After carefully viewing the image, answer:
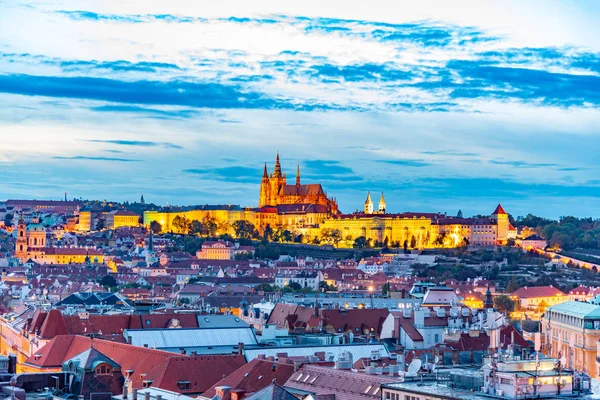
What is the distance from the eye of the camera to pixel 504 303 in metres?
115

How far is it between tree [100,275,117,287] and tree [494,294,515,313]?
46.1 metres

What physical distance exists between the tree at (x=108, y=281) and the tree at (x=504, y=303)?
1816 inches

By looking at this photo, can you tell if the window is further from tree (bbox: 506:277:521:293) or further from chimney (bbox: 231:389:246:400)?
tree (bbox: 506:277:521:293)

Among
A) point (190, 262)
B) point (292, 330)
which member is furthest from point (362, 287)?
point (292, 330)

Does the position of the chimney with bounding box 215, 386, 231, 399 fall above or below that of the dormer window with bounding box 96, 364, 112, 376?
below

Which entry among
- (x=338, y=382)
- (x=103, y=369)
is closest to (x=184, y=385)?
(x=103, y=369)

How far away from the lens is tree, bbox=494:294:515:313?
11286 cm

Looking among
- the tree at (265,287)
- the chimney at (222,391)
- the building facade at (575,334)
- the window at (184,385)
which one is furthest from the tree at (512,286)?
the chimney at (222,391)

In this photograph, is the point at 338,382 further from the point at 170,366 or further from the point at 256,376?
the point at 170,366

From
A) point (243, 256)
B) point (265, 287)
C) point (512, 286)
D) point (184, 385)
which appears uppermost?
point (243, 256)

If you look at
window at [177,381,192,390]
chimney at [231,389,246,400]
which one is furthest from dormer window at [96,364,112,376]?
chimney at [231,389,246,400]

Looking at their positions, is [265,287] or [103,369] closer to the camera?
[103,369]

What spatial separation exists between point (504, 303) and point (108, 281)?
5084 centimetres

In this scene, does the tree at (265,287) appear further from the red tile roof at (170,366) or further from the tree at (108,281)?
the red tile roof at (170,366)
